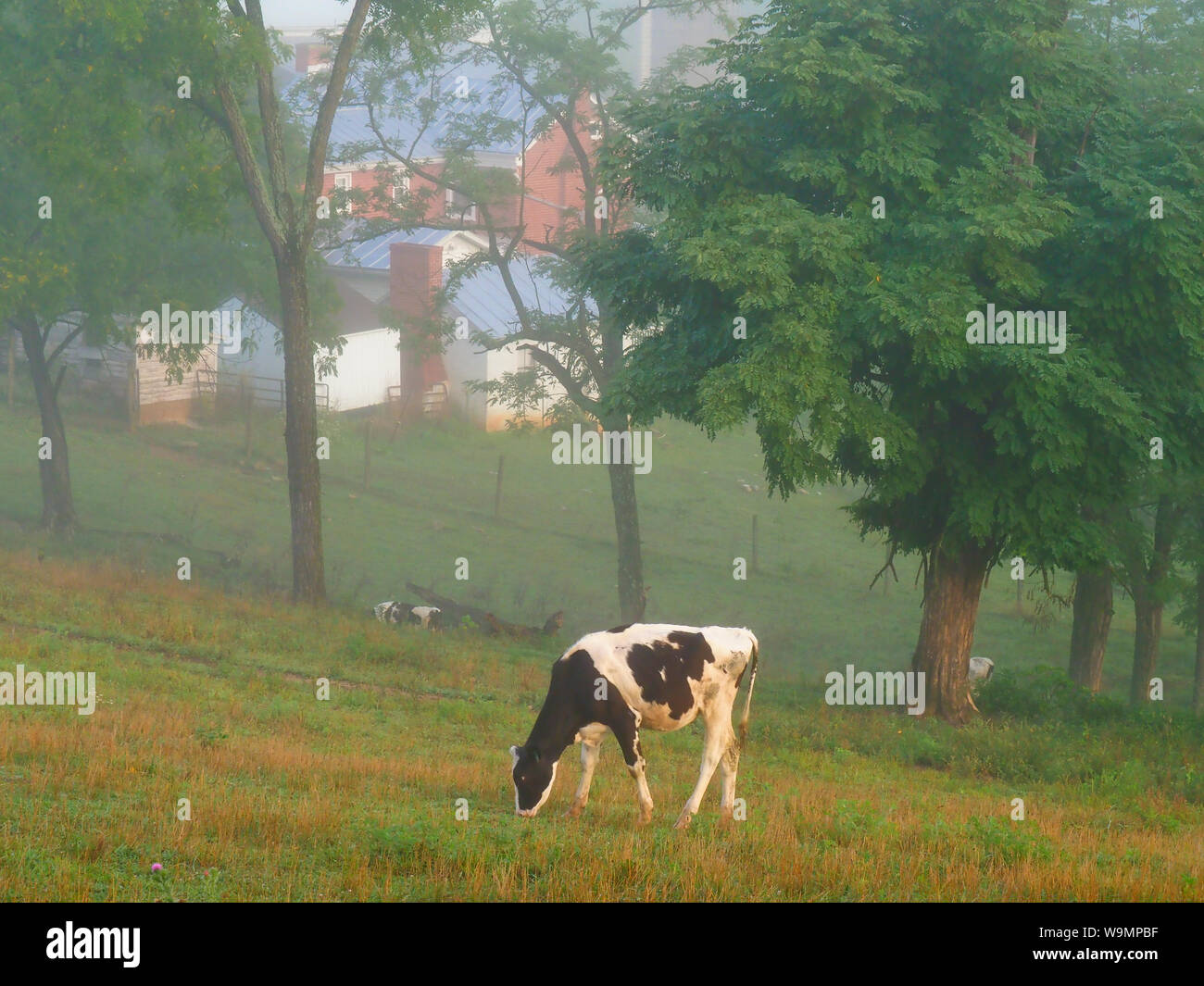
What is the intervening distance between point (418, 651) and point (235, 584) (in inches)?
375

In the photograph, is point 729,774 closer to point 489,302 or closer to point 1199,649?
point 1199,649

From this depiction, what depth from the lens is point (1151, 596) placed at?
22469 millimetres

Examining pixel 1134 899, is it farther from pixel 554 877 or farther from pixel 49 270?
pixel 49 270

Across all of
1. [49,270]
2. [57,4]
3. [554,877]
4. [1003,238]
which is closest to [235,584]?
[49,270]

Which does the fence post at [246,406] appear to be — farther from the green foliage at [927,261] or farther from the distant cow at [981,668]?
the green foliage at [927,261]

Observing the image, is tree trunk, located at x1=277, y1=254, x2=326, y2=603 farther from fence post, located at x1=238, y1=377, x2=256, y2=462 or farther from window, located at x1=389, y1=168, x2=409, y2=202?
fence post, located at x1=238, y1=377, x2=256, y2=462

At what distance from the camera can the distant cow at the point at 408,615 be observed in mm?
24188

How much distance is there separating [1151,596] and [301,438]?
16.7 meters

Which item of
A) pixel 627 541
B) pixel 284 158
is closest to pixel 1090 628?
pixel 627 541

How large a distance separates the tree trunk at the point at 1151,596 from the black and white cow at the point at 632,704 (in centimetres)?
1415

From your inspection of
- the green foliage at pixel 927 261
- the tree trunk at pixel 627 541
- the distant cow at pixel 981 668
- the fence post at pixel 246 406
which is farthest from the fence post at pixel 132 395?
the distant cow at pixel 981 668

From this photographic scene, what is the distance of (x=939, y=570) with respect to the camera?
19047mm

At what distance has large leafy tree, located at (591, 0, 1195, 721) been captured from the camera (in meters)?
15.8

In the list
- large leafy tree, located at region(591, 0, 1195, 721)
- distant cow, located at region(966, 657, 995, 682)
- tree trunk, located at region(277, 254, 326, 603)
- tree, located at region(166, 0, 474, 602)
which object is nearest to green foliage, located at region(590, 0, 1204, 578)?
large leafy tree, located at region(591, 0, 1195, 721)
